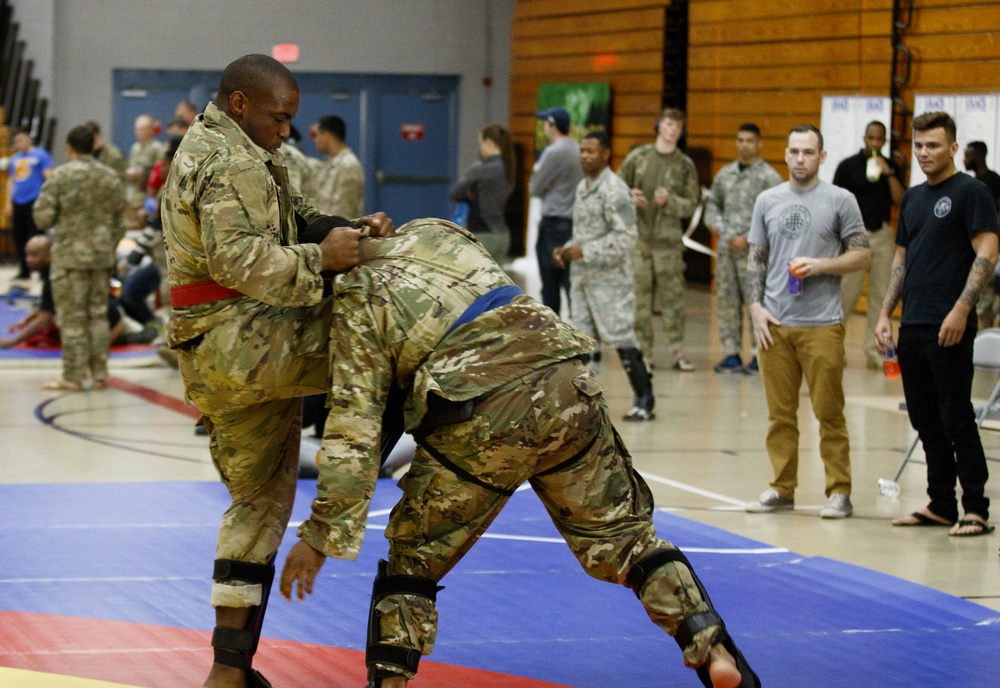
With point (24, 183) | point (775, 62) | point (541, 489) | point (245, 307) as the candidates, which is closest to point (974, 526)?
point (541, 489)

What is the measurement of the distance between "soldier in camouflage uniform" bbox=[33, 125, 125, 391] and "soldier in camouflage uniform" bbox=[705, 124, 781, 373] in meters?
4.68

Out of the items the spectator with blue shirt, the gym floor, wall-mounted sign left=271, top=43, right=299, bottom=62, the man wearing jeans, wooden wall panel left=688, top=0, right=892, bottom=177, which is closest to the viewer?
the gym floor

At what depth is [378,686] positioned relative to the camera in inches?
141

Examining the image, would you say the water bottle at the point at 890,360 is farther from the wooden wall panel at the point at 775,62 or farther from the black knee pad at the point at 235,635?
the wooden wall panel at the point at 775,62

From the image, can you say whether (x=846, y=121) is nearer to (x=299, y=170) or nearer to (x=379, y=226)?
(x=299, y=170)

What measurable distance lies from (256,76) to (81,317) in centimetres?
656

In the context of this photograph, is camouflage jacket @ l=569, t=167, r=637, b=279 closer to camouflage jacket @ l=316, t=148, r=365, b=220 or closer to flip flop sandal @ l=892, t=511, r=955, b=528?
camouflage jacket @ l=316, t=148, r=365, b=220

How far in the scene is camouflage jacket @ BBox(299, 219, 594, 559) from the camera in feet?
11.3

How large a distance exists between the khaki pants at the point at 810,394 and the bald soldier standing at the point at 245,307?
3.12 metres

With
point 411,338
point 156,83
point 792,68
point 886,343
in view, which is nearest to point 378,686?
point 411,338

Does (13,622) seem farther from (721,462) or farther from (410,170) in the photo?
(410,170)

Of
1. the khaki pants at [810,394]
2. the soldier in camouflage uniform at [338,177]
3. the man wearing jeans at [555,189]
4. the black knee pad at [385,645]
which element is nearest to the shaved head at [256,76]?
the black knee pad at [385,645]

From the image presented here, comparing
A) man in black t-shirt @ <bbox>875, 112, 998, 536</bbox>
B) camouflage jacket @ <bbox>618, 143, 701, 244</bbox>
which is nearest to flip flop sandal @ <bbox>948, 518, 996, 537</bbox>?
man in black t-shirt @ <bbox>875, 112, 998, 536</bbox>

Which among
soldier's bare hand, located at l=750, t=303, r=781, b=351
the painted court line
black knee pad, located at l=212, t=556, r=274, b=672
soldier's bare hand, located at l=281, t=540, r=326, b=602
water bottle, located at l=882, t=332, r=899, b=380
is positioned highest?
soldier's bare hand, located at l=750, t=303, r=781, b=351
